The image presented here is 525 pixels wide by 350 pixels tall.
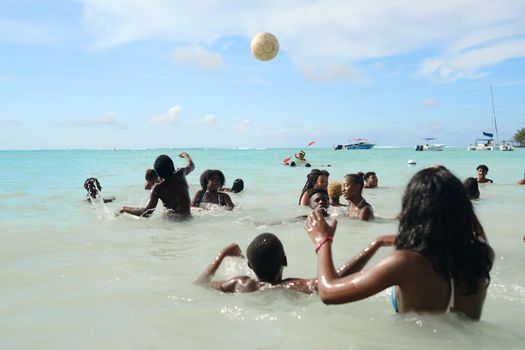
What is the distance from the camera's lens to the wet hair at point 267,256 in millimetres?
4121

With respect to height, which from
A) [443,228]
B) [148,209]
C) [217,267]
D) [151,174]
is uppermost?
[151,174]

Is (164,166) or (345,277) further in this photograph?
(164,166)

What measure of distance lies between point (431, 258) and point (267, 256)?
5.56 feet

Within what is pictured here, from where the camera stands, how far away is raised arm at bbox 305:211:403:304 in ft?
8.89

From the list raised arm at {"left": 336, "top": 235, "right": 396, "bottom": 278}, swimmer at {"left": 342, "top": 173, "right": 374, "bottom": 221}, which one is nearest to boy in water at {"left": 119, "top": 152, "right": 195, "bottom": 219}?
swimmer at {"left": 342, "top": 173, "right": 374, "bottom": 221}

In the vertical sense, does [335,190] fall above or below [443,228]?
below

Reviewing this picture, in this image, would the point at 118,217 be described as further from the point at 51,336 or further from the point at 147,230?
the point at 51,336

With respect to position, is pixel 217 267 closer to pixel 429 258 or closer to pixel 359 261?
pixel 359 261

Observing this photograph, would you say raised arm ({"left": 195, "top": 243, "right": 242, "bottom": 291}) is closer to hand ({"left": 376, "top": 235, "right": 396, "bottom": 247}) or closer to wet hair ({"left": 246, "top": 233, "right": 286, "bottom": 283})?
wet hair ({"left": 246, "top": 233, "right": 286, "bottom": 283})

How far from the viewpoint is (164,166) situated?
29.4 feet

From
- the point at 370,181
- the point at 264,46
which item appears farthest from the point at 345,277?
the point at 370,181

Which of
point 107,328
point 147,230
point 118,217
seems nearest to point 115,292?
point 107,328

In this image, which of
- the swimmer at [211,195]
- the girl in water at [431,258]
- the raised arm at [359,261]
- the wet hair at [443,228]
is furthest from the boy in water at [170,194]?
the wet hair at [443,228]

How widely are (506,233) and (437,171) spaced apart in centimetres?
624
